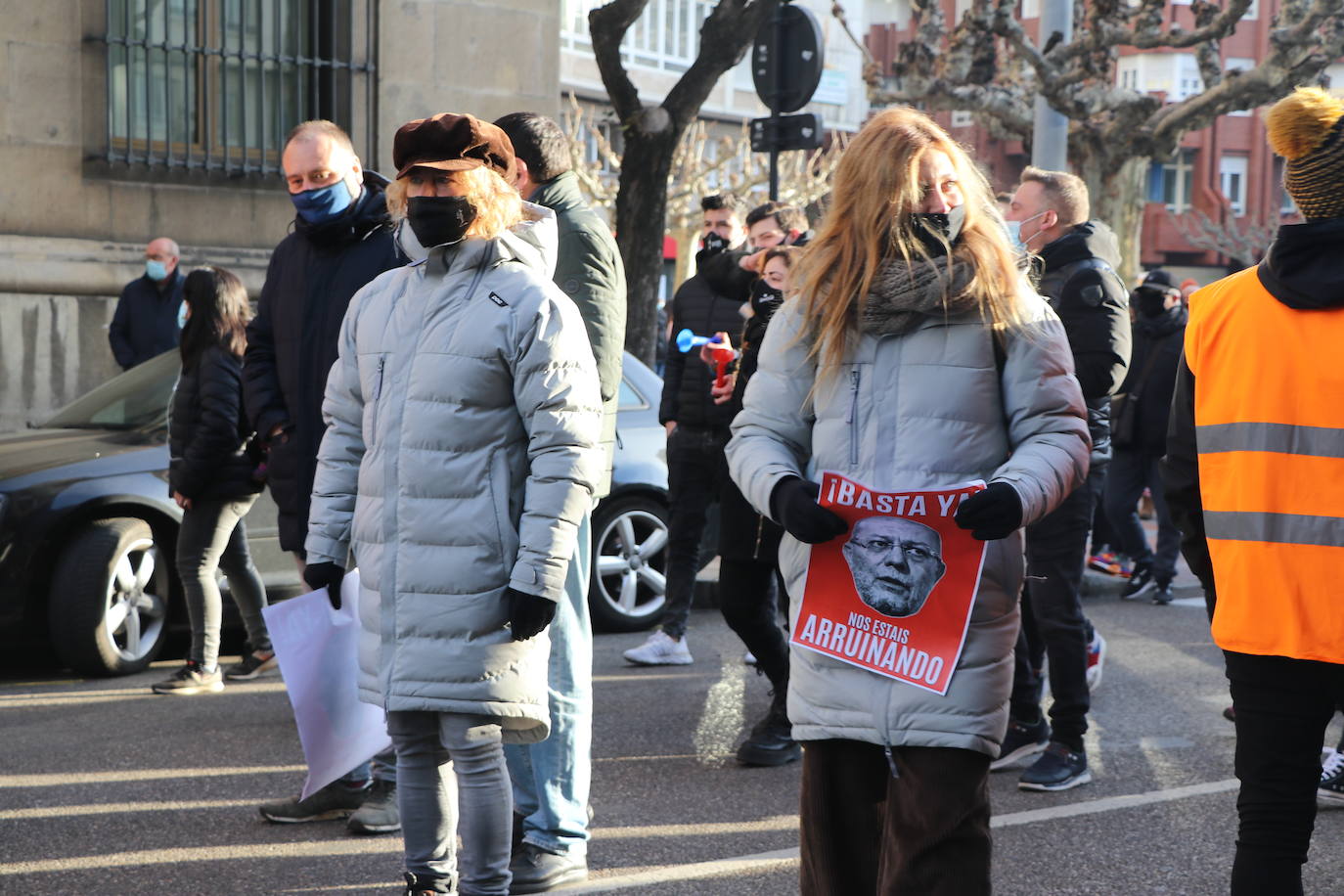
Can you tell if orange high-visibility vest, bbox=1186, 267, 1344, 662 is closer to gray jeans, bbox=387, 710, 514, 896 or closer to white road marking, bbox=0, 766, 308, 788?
gray jeans, bbox=387, 710, 514, 896

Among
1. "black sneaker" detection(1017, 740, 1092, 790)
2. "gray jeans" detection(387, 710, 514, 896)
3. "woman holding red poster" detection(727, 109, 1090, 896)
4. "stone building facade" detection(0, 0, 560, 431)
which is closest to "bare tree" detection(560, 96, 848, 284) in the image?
"stone building facade" detection(0, 0, 560, 431)

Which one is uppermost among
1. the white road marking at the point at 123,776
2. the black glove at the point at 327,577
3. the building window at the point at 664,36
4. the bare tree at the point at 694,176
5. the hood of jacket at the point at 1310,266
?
the building window at the point at 664,36

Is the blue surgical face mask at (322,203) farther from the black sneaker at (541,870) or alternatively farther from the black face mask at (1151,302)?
the black face mask at (1151,302)

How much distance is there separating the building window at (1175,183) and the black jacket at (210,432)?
53.8 metres

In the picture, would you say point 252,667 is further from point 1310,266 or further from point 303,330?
point 1310,266

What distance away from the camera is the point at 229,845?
15.2 feet

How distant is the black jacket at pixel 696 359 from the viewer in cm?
677

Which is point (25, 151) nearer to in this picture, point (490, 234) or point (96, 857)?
point (96, 857)

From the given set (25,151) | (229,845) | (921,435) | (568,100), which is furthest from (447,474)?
(568,100)

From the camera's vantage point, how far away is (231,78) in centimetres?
1259

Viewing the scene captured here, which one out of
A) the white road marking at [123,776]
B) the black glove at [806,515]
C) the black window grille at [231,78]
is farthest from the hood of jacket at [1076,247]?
the black window grille at [231,78]

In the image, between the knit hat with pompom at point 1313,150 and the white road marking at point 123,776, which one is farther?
the white road marking at point 123,776

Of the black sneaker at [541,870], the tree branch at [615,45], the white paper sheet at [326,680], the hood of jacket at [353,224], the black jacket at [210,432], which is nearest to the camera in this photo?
the white paper sheet at [326,680]

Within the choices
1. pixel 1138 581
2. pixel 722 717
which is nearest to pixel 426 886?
pixel 722 717
